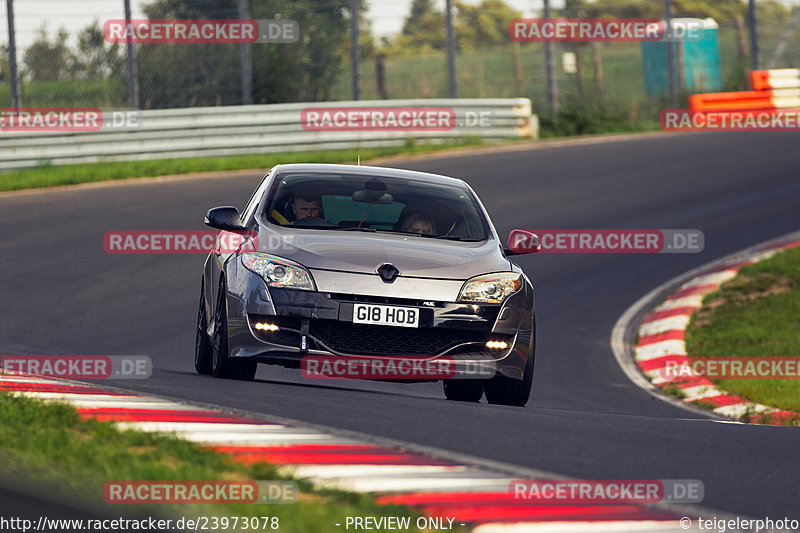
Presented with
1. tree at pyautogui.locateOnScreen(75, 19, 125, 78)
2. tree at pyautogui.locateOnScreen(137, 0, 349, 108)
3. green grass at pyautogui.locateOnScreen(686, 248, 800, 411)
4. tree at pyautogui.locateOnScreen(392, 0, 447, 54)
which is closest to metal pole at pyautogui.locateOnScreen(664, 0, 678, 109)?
tree at pyautogui.locateOnScreen(392, 0, 447, 54)

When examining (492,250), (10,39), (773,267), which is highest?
(10,39)

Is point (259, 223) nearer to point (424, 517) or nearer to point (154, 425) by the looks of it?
point (154, 425)

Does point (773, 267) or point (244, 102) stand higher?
point (244, 102)

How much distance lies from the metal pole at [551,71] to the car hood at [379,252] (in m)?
17.9

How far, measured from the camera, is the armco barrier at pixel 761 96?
92.0 ft

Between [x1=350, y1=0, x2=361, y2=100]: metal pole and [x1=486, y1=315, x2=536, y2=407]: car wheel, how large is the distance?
1567 centimetres

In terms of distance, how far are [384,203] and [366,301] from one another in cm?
155

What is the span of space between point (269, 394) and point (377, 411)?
835 mm

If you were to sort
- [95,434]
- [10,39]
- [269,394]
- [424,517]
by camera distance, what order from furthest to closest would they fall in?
[10,39]
[269,394]
[95,434]
[424,517]

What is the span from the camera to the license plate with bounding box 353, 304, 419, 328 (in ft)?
26.4

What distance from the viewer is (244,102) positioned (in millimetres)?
→ 23453

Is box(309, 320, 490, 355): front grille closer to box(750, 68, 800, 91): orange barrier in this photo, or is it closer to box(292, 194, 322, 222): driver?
box(292, 194, 322, 222): driver

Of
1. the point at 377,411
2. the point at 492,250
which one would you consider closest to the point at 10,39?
the point at 492,250

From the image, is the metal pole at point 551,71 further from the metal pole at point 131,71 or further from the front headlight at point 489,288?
the front headlight at point 489,288
